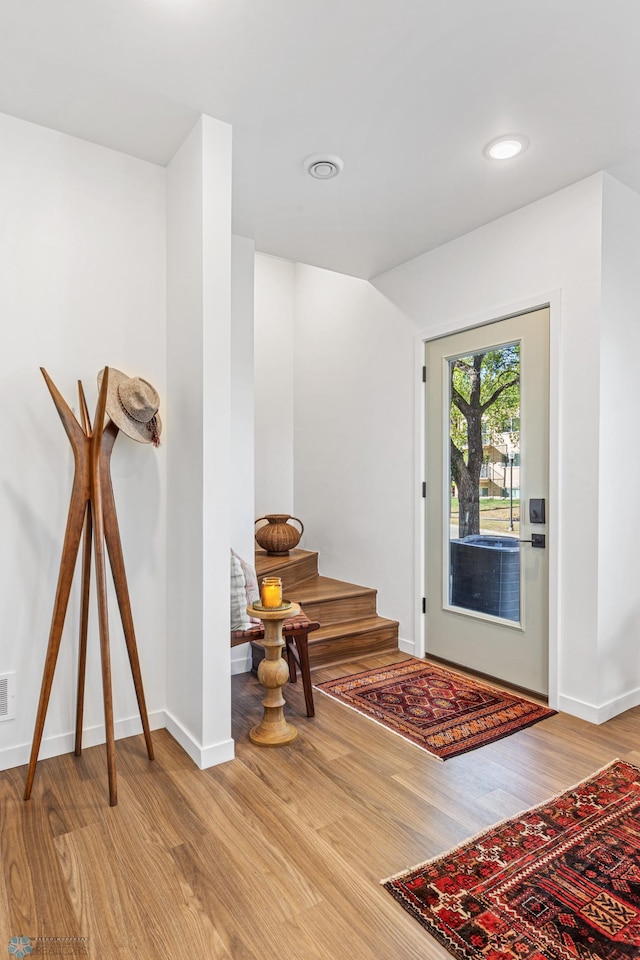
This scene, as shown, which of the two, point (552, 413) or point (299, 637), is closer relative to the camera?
point (299, 637)

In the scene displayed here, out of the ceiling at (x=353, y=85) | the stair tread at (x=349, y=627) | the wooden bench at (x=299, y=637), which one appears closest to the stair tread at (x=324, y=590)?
the stair tread at (x=349, y=627)

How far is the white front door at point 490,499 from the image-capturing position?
3.02 metres

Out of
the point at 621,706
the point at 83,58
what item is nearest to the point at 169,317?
the point at 83,58

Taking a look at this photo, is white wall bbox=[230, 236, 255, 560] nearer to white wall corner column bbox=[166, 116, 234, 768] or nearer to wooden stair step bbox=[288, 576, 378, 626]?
wooden stair step bbox=[288, 576, 378, 626]

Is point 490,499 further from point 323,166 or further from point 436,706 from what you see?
point 323,166

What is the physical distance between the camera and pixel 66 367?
2420mm

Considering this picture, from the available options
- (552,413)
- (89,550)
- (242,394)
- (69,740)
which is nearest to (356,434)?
(242,394)

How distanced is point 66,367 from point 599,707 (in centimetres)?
287

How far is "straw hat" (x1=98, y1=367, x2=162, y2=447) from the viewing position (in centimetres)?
217

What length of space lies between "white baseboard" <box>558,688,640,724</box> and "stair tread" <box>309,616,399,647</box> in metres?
1.24

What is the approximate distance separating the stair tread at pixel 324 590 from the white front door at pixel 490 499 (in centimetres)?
54

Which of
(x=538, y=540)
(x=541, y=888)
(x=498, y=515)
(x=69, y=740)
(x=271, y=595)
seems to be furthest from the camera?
(x=498, y=515)

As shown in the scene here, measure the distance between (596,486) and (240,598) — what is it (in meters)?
1.78

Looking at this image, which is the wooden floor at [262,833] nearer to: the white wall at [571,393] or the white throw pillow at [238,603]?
the white wall at [571,393]
